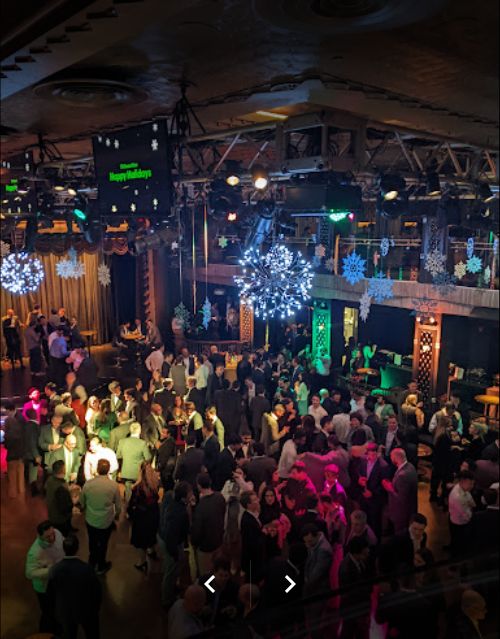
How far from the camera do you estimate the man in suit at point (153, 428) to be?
21.7 ft

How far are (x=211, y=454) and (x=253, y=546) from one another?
1.63 metres

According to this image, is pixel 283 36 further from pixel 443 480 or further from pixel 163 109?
pixel 443 480

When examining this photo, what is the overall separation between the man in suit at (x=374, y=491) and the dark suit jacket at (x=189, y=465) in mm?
1651

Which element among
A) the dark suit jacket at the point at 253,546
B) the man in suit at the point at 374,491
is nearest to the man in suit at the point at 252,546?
the dark suit jacket at the point at 253,546

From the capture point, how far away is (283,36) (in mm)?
3732

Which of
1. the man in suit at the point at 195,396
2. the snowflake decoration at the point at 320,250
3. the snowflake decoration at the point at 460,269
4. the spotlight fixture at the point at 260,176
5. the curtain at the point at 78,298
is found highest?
the spotlight fixture at the point at 260,176

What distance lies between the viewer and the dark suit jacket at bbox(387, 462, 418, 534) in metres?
5.15

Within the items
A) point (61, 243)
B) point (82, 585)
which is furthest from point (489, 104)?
point (61, 243)

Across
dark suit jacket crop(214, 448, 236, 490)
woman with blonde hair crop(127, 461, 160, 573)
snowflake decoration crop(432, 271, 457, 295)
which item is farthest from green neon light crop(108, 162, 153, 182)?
snowflake decoration crop(432, 271, 457, 295)

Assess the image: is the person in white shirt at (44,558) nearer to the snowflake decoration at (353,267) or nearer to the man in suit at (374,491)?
the man in suit at (374,491)

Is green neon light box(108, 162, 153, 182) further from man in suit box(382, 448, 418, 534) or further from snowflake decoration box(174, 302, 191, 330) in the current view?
snowflake decoration box(174, 302, 191, 330)

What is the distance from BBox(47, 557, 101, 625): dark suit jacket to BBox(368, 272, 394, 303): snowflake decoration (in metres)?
10.2

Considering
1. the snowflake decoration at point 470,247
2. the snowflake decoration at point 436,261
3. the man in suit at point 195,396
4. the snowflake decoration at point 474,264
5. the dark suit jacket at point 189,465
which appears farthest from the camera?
the snowflake decoration at point 436,261

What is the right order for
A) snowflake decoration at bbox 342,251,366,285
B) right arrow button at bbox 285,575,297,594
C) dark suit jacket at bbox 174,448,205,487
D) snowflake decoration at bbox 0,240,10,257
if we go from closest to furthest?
right arrow button at bbox 285,575,297,594, dark suit jacket at bbox 174,448,205,487, snowflake decoration at bbox 0,240,10,257, snowflake decoration at bbox 342,251,366,285
